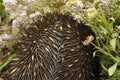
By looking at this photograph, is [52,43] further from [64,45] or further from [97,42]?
[97,42]

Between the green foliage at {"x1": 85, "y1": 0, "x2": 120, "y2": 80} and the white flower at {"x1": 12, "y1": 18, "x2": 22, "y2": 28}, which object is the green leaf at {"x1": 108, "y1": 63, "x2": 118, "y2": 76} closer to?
the green foliage at {"x1": 85, "y1": 0, "x2": 120, "y2": 80}

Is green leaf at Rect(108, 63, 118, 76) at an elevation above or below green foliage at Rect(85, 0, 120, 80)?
below

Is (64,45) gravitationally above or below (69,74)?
above

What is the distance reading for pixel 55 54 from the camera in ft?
14.4

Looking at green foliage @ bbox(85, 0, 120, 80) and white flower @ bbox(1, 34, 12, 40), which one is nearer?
green foliage @ bbox(85, 0, 120, 80)

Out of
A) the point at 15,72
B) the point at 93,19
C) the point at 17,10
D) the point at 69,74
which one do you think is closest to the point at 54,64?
the point at 69,74

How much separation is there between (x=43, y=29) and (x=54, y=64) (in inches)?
18.4

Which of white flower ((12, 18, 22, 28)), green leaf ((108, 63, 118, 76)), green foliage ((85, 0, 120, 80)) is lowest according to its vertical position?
green leaf ((108, 63, 118, 76))

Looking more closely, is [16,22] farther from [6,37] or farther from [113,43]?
[113,43]

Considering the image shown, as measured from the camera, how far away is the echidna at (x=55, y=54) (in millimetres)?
4363

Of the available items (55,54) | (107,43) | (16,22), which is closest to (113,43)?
(107,43)

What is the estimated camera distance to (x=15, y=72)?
14.9 feet

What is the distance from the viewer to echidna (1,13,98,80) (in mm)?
4363

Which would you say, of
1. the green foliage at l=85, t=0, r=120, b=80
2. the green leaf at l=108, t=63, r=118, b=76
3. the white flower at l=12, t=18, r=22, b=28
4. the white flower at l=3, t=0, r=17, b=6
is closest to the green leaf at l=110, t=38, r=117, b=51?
the green foliage at l=85, t=0, r=120, b=80
